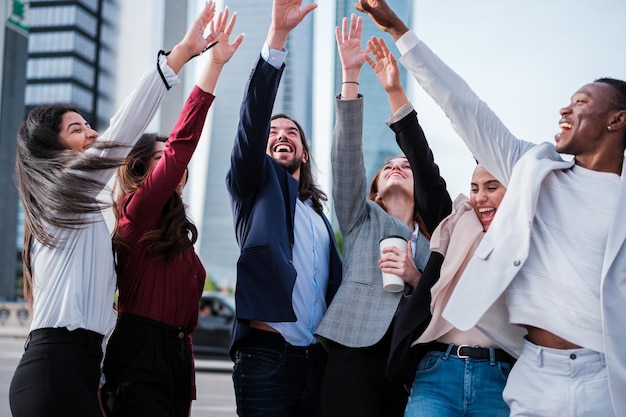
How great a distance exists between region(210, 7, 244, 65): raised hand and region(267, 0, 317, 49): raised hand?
22cm

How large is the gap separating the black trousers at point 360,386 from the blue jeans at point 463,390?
0.83 ft

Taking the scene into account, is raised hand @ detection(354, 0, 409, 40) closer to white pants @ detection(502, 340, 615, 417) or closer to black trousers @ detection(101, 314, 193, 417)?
white pants @ detection(502, 340, 615, 417)

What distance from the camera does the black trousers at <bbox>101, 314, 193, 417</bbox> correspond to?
2.86 metres

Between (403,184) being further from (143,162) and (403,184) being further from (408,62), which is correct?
(143,162)

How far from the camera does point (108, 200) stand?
9.91ft

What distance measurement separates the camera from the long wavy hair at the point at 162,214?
3.07 metres

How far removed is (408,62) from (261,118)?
2.36ft

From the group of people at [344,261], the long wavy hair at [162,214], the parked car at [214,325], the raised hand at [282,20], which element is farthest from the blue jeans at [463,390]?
the parked car at [214,325]

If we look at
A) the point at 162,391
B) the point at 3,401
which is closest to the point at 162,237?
the point at 162,391

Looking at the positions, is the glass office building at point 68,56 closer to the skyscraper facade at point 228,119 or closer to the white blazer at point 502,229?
the skyscraper facade at point 228,119

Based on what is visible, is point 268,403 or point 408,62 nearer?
point 408,62

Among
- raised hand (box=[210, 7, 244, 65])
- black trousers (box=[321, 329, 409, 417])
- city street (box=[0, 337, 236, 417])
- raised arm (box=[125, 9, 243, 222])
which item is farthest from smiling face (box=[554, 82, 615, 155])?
city street (box=[0, 337, 236, 417])

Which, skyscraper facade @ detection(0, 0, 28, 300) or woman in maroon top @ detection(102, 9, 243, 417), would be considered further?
skyscraper facade @ detection(0, 0, 28, 300)

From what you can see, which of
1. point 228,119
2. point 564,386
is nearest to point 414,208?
point 564,386
